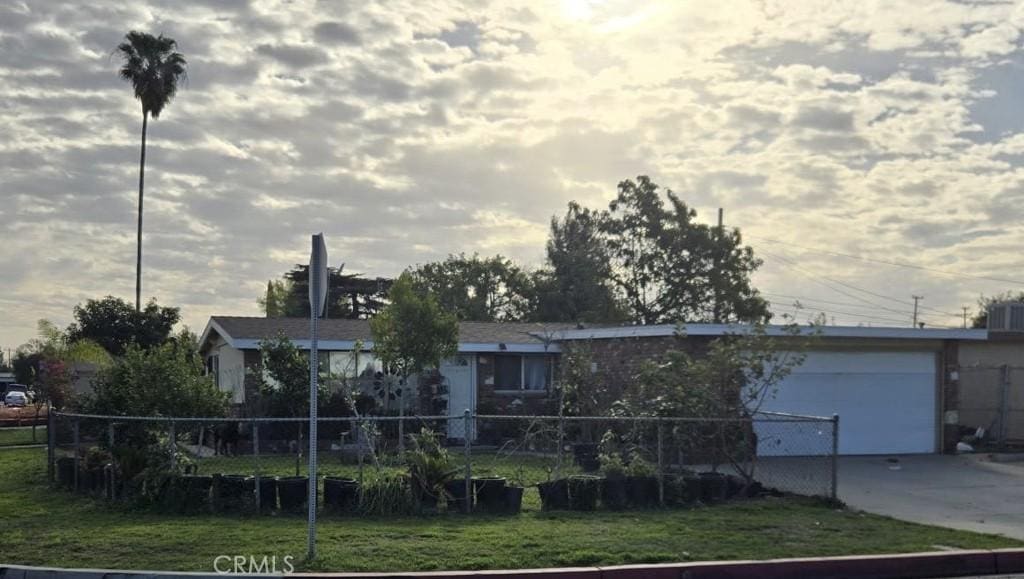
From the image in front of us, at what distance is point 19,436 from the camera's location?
93.7ft

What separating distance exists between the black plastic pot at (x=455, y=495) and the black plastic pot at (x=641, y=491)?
7.11 ft

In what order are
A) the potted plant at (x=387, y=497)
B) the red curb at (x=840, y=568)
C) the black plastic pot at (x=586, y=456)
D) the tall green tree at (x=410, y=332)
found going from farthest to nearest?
1. the tall green tree at (x=410, y=332)
2. the black plastic pot at (x=586, y=456)
3. the potted plant at (x=387, y=497)
4. the red curb at (x=840, y=568)

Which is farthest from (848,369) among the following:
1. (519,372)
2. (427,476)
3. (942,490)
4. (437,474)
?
(427,476)

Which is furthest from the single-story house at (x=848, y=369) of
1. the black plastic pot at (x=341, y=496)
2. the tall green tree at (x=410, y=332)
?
the black plastic pot at (x=341, y=496)

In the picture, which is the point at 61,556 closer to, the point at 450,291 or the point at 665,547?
the point at 665,547

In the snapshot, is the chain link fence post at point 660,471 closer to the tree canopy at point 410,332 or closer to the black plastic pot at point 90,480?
the black plastic pot at point 90,480

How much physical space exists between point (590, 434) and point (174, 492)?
10.3m

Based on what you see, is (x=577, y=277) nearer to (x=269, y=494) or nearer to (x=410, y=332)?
(x=410, y=332)

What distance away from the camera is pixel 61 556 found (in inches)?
372

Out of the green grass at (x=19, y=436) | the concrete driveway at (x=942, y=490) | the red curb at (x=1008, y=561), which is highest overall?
the red curb at (x=1008, y=561)

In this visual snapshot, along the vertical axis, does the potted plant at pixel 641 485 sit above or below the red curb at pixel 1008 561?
above

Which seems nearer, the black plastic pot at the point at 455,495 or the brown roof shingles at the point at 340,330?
the black plastic pot at the point at 455,495

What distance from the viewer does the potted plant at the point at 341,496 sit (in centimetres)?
1212

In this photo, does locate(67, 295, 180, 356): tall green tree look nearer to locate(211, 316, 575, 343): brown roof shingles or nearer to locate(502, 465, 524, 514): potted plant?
locate(211, 316, 575, 343): brown roof shingles
